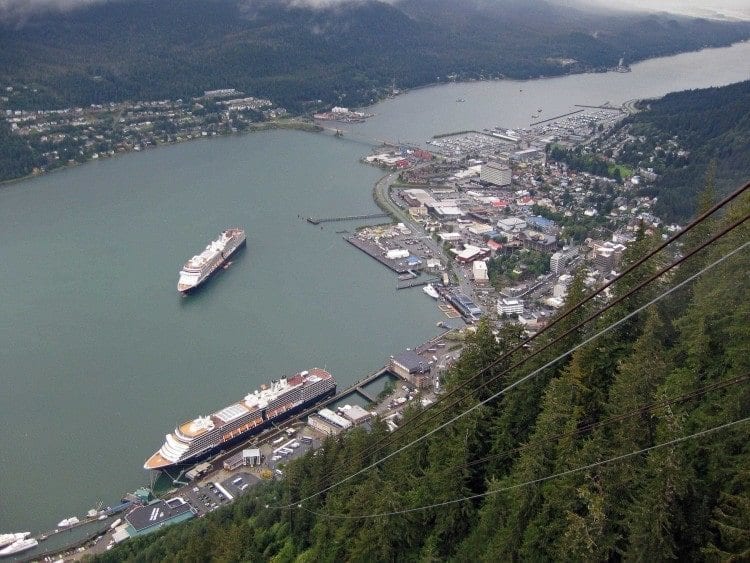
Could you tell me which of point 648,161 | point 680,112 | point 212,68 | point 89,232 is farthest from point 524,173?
point 212,68

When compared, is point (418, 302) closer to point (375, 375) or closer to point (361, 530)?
point (375, 375)

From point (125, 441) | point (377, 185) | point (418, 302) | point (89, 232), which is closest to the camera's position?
point (125, 441)

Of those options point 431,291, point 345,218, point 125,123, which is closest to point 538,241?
point 431,291

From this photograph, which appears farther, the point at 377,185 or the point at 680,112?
the point at 680,112

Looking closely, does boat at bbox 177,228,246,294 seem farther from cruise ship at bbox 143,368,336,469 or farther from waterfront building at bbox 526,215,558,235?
waterfront building at bbox 526,215,558,235

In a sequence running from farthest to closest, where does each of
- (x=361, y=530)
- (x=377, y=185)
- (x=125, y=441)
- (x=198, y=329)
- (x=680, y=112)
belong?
(x=680, y=112) < (x=377, y=185) < (x=198, y=329) < (x=125, y=441) < (x=361, y=530)

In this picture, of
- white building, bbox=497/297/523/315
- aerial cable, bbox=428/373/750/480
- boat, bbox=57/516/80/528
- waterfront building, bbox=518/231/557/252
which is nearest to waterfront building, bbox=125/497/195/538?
boat, bbox=57/516/80/528

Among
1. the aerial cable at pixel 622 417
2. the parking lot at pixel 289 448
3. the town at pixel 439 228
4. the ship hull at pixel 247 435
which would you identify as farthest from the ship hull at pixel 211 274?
the aerial cable at pixel 622 417

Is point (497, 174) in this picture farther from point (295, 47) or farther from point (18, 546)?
point (295, 47)
